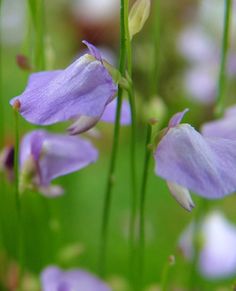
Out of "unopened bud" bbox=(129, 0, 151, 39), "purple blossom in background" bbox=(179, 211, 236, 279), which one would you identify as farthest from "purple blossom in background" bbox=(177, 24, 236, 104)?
"unopened bud" bbox=(129, 0, 151, 39)

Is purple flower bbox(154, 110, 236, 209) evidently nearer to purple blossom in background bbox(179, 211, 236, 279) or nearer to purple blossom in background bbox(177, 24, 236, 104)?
purple blossom in background bbox(179, 211, 236, 279)

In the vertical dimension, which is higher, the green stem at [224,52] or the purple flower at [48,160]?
the green stem at [224,52]

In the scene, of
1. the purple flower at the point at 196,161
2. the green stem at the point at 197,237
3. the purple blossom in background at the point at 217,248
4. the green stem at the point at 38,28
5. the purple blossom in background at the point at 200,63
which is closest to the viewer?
the purple flower at the point at 196,161

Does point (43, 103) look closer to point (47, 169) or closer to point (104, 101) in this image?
point (104, 101)

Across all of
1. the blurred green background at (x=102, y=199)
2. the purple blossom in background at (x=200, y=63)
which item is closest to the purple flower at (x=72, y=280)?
the blurred green background at (x=102, y=199)

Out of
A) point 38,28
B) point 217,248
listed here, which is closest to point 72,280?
point 38,28

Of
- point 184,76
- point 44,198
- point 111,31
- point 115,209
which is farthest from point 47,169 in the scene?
point 111,31

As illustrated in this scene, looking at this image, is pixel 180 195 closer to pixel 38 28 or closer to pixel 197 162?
pixel 197 162

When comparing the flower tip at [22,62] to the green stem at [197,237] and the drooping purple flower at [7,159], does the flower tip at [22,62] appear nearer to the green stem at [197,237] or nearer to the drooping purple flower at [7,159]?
the drooping purple flower at [7,159]

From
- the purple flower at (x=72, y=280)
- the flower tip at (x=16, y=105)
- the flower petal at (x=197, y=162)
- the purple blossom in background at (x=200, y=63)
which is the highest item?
the flower tip at (x=16, y=105)
